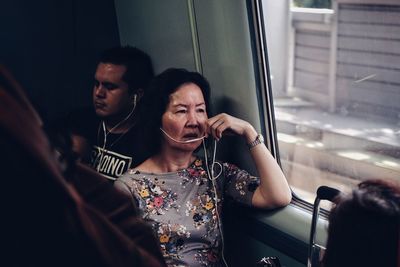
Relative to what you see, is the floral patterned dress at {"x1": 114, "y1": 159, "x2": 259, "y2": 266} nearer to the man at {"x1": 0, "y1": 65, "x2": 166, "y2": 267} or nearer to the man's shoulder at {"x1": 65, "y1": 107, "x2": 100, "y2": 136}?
the man's shoulder at {"x1": 65, "y1": 107, "x2": 100, "y2": 136}

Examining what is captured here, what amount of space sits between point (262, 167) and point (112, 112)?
104 cm

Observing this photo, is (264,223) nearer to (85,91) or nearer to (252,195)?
(252,195)

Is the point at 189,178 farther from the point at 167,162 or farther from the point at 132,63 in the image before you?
the point at 132,63

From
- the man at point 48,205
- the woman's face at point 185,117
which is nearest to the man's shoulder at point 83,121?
the woman's face at point 185,117

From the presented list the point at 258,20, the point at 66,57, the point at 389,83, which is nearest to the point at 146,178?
the point at 258,20

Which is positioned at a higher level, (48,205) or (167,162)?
(48,205)

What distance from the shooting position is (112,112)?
335cm

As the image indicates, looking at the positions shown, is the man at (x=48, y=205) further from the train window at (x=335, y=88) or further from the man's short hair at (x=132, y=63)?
the man's short hair at (x=132, y=63)

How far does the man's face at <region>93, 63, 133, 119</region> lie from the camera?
336 cm

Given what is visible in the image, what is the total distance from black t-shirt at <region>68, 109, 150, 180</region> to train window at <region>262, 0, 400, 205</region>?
0.71 meters

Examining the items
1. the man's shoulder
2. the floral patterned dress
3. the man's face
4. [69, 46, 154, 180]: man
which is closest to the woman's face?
the floral patterned dress

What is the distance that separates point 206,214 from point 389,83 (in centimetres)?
95

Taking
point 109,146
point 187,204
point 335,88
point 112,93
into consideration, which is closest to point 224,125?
point 187,204

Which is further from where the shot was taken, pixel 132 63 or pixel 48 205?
pixel 132 63
